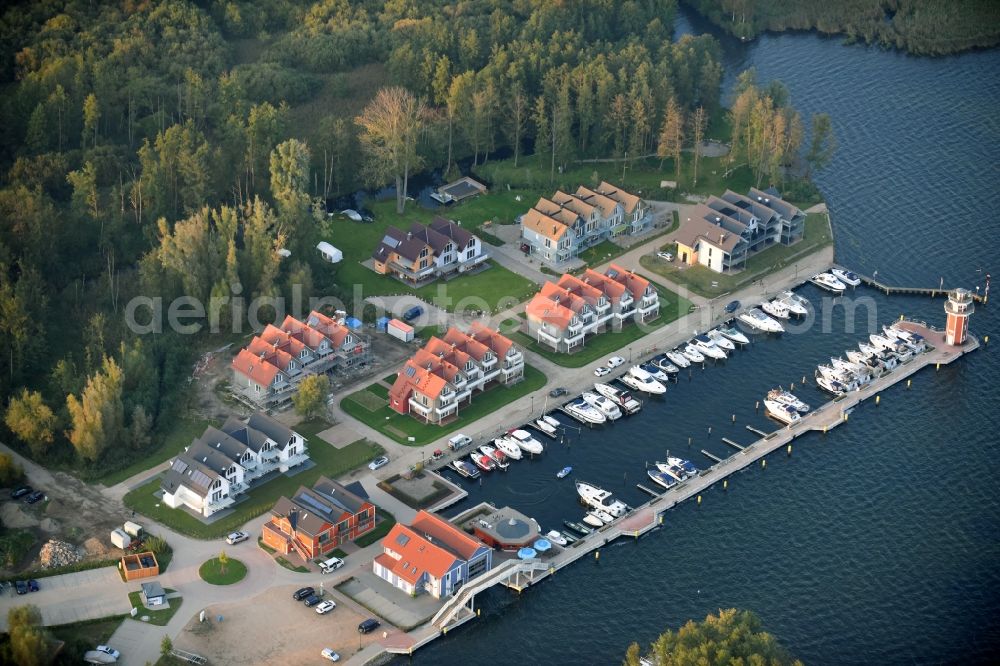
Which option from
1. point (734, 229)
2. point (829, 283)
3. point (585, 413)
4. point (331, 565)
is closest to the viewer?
point (331, 565)

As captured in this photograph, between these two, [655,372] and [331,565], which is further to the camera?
[655,372]

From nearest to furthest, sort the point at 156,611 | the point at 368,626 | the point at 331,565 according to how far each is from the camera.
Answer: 1. the point at 368,626
2. the point at 156,611
3. the point at 331,565

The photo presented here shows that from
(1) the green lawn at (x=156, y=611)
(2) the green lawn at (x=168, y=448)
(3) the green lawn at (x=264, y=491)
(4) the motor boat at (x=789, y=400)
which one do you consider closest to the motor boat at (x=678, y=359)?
(4) the motor boat at (x=789, y=400)

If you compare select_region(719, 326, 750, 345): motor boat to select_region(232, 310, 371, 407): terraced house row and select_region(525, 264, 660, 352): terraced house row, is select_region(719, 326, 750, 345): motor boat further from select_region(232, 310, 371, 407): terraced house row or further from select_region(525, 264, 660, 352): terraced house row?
select_region(232, 310, 371, 407): terraced house row

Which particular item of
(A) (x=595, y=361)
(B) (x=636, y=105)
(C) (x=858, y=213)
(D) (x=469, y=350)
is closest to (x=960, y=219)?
(C) (x=858, y=213)

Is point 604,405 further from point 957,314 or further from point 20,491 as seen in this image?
point 20,491

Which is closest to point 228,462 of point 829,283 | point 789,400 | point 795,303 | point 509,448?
point 509,448

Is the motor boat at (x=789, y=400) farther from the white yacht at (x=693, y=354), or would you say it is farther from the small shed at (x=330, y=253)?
the small shed at (x=330, y=253)

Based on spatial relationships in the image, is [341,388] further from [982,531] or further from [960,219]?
[960,219]
